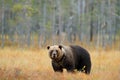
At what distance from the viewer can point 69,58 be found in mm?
10773

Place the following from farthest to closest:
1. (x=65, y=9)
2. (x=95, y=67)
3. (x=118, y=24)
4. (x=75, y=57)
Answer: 1. (x=118, y=24)
2. (x=65, y=9)
3. (x=95, y=67)
4. (x=75, y=57)

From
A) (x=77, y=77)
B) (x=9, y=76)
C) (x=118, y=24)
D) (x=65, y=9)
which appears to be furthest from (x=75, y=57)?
(x=118, y=24)

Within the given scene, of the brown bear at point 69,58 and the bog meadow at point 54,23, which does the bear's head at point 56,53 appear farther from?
the bog meadow at point 54,23

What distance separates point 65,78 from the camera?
9.30 metres

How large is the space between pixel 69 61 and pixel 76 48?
2.98 feet

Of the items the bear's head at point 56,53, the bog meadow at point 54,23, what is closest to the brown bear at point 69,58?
the bear's head at point 56,53

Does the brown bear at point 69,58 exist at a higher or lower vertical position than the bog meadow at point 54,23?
higher

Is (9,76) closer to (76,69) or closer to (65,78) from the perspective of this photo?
(65,78)

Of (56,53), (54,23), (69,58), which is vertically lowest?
(54,23)

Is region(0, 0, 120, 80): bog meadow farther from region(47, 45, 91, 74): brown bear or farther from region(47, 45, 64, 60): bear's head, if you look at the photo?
region(47, 45, 64, 60): bear's head

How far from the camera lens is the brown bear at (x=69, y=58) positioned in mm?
10555

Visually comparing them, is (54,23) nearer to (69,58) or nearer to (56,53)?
(69,58)

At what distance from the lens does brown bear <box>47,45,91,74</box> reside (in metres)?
10.6

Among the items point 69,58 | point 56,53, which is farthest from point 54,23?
point 56,53
